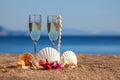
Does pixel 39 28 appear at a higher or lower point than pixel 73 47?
higher

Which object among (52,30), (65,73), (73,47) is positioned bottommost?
(73,47)

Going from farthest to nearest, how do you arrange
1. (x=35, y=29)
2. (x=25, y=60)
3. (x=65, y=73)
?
(x=25, y=60) < (x=35, y=29) < (x=65, y=73)

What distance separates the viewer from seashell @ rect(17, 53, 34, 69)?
8.27 m

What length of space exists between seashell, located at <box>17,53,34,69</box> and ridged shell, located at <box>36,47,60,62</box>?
A: 28 cm

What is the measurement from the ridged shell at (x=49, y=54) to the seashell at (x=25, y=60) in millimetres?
276

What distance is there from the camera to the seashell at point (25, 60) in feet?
27.1

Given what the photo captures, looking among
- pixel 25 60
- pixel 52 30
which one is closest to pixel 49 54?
pixel 52 30

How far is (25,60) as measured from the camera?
8.41 m

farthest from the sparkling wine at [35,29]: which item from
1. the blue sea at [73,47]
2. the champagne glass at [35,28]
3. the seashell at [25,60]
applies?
the blue sea at [73,47]

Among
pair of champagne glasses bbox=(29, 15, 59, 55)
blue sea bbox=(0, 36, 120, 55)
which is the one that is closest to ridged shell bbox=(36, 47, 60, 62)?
pair of champagne glasses bbox=(29, 15, 59, 55)

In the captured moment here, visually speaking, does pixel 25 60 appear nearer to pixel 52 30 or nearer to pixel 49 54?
pixel 49 54

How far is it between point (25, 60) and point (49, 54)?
54 centimetres

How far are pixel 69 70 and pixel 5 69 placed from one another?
1059 millimetres

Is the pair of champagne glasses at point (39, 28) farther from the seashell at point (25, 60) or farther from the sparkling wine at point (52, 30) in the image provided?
the seashell at point (25, 60)
